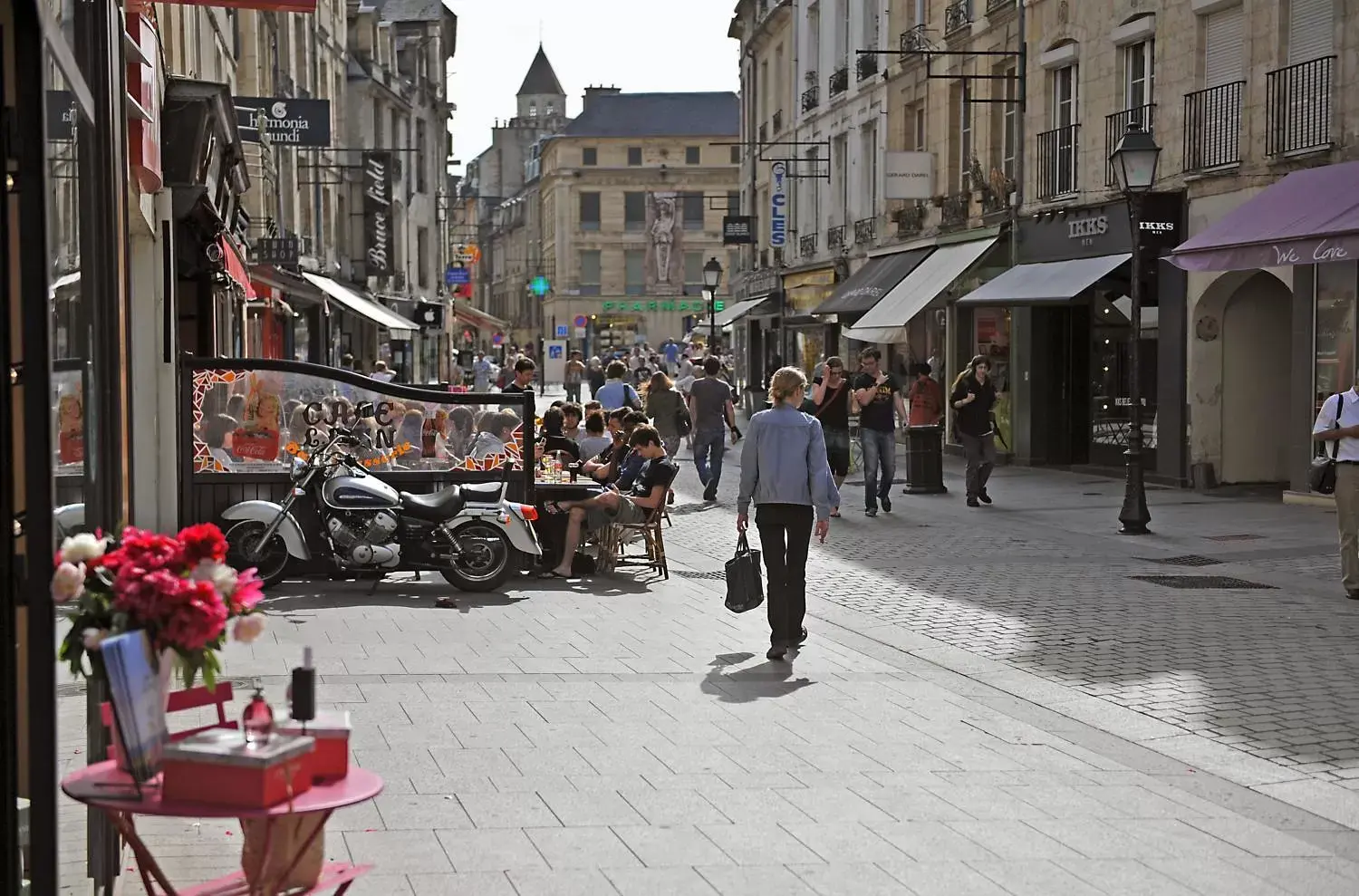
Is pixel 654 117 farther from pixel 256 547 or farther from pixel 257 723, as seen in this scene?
pixel 257 723

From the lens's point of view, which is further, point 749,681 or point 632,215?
point 632,215

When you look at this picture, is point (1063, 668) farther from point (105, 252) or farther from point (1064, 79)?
point (1064, 79)

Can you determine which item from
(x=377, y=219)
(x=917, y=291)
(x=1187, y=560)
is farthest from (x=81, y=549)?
(x=377, y=219)

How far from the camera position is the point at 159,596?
3.57 metres

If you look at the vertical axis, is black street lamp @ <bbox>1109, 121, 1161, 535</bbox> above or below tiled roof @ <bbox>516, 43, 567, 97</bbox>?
below

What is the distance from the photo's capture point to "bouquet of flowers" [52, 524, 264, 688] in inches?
140

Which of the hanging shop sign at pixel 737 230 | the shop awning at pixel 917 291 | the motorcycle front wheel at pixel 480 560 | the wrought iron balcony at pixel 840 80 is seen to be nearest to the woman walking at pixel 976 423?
the shop awning at pixel 917 291

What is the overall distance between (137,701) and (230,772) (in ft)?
0.77

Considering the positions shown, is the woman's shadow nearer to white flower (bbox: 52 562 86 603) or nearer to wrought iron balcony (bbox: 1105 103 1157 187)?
white flower (bbox: 52 562 86 603)

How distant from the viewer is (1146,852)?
18.7ft

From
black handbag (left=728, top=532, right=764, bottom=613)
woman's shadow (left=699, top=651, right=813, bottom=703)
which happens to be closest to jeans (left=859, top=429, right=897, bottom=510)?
black handbag (left=728, top=532, right=764, bottom=613)

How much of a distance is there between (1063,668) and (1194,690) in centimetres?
81

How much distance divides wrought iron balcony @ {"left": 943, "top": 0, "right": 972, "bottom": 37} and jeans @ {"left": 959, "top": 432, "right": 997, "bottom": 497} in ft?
36.0

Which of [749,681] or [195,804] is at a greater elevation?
[195,804]
